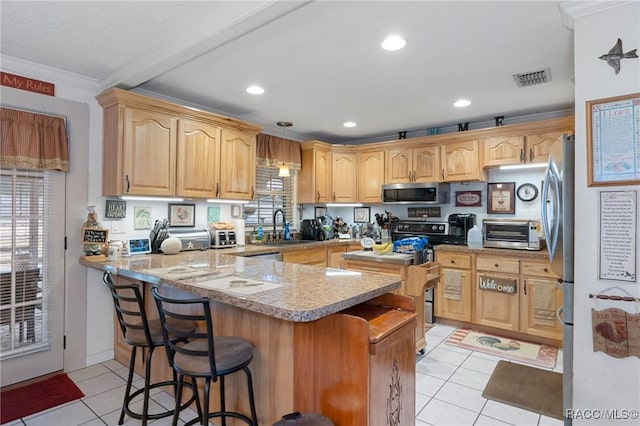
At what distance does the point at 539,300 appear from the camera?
3.50 metres

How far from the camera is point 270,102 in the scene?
3695 mm

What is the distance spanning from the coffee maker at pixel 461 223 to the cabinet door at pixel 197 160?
2946 millimetres

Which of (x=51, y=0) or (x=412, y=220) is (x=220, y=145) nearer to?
(x=51, y=0)

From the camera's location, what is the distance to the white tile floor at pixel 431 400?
2.20 metres

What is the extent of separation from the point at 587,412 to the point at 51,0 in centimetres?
361

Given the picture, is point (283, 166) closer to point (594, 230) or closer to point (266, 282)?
point (266, 282)

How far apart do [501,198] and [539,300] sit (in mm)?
1341

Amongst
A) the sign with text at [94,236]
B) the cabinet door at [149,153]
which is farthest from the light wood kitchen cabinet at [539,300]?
the sign with text at [94,236]

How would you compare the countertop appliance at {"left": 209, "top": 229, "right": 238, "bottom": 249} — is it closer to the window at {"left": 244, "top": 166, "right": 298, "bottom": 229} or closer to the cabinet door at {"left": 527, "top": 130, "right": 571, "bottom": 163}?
the window at {"left": 244, "top": 166, "right": 298, "bottom": 229}

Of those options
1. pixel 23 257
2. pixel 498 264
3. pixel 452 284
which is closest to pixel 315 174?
pixel 452 284

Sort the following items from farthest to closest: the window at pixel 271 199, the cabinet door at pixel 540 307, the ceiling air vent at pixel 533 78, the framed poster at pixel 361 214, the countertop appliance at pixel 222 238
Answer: the framed poster at pixel 361 214 → the window at pixel 271 199 → the countertop appliance at pixel 222 238 → the cabinet door at pixel 540 307 → the ceiling air vent at pixel 533 78

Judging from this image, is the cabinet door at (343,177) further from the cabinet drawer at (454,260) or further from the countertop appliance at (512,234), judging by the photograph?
the countertop appliance at (512,234)

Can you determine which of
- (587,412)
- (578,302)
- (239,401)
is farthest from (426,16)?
(239,401)

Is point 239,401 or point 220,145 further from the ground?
point 220,145
